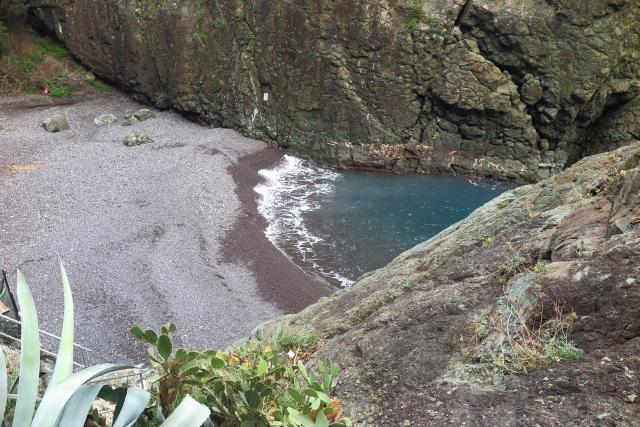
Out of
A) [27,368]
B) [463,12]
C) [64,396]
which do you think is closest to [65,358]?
[27,368]

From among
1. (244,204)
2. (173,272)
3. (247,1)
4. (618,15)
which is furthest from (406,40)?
(173,272)

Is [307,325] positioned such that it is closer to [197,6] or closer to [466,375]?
[466,375]

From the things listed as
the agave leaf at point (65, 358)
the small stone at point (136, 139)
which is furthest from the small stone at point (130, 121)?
the agave leaf at point (65, 358)

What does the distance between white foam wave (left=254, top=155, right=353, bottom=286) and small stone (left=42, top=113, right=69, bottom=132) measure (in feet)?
35.6

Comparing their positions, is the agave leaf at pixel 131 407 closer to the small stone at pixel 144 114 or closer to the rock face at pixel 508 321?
the rock face at pixel 508 321

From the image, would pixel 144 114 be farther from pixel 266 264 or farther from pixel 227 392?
pixel 227 392

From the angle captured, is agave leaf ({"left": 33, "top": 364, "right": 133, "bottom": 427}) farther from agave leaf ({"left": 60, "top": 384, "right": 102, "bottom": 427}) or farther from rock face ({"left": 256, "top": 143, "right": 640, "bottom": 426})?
rock face ({"left": 256, "top": 143, "right": 640, "bottom": 426})

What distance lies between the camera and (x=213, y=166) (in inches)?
987

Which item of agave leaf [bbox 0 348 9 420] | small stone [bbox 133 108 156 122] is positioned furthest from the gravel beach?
agave leaf [bbox 0 348 9 420]

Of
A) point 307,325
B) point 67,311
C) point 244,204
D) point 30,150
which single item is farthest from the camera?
point 30,150

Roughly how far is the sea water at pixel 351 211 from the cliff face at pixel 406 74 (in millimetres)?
1979

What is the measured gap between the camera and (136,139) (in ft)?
87.7

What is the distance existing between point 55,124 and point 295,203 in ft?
45.3

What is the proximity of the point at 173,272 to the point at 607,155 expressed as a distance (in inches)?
474
